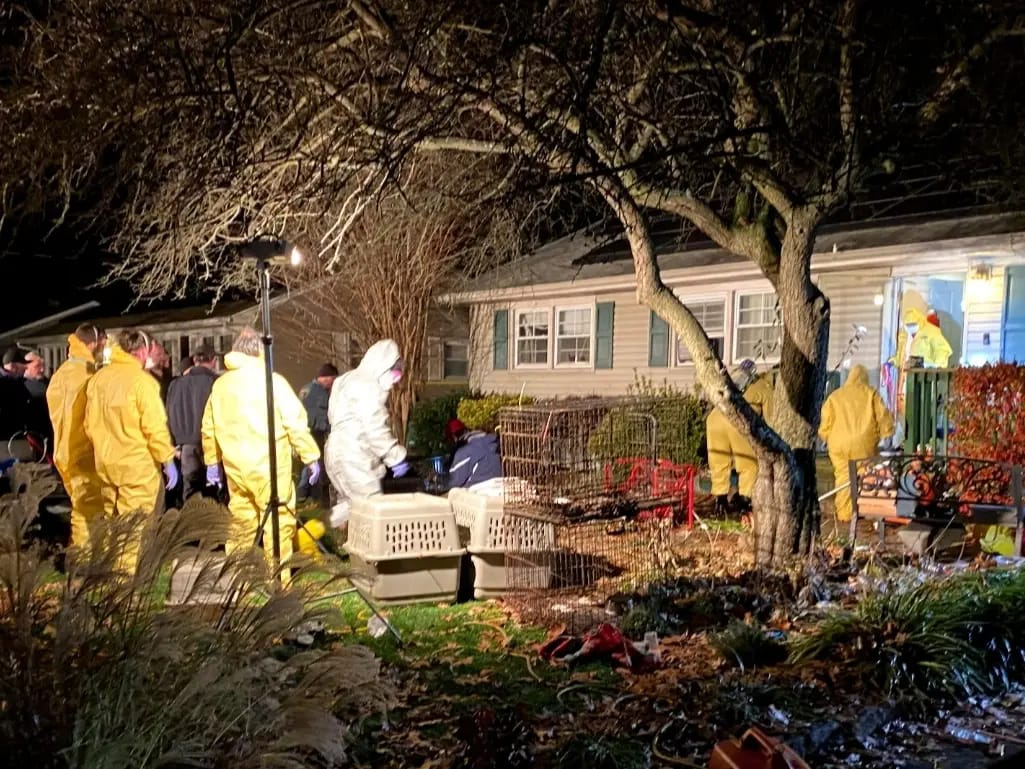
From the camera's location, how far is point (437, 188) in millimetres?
9227

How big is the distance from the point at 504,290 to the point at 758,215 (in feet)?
31.2

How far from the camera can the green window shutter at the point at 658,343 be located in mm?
15031

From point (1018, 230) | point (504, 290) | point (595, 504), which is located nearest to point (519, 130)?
point (595, 504)

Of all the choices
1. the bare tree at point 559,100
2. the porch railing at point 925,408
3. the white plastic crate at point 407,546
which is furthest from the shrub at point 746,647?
the porch railing at point 925,408

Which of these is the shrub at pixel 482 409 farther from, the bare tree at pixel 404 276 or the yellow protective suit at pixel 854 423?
the yellow protective suit at pixel 854 423

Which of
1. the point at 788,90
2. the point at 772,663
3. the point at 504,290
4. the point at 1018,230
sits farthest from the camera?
the point at 504,290

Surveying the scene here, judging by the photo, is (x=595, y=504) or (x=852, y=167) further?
(x=852, y=167)

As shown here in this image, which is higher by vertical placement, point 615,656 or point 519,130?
point 519,130

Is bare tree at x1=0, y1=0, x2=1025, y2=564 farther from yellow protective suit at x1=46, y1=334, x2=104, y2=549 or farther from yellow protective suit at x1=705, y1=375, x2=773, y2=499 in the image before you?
yellow protective suit at x1=705, y1=375, x2=773, y2=499

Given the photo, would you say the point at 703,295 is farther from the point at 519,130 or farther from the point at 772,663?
the point at 772,663

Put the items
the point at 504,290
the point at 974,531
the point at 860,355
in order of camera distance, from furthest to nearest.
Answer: the point at 504,290 → the point at 860,355 → the point at 974,531

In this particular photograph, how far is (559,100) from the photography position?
6812 mm

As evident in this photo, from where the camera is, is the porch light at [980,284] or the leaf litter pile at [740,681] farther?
the porch light at [980,284]

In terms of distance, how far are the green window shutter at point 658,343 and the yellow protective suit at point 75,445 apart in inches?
407
